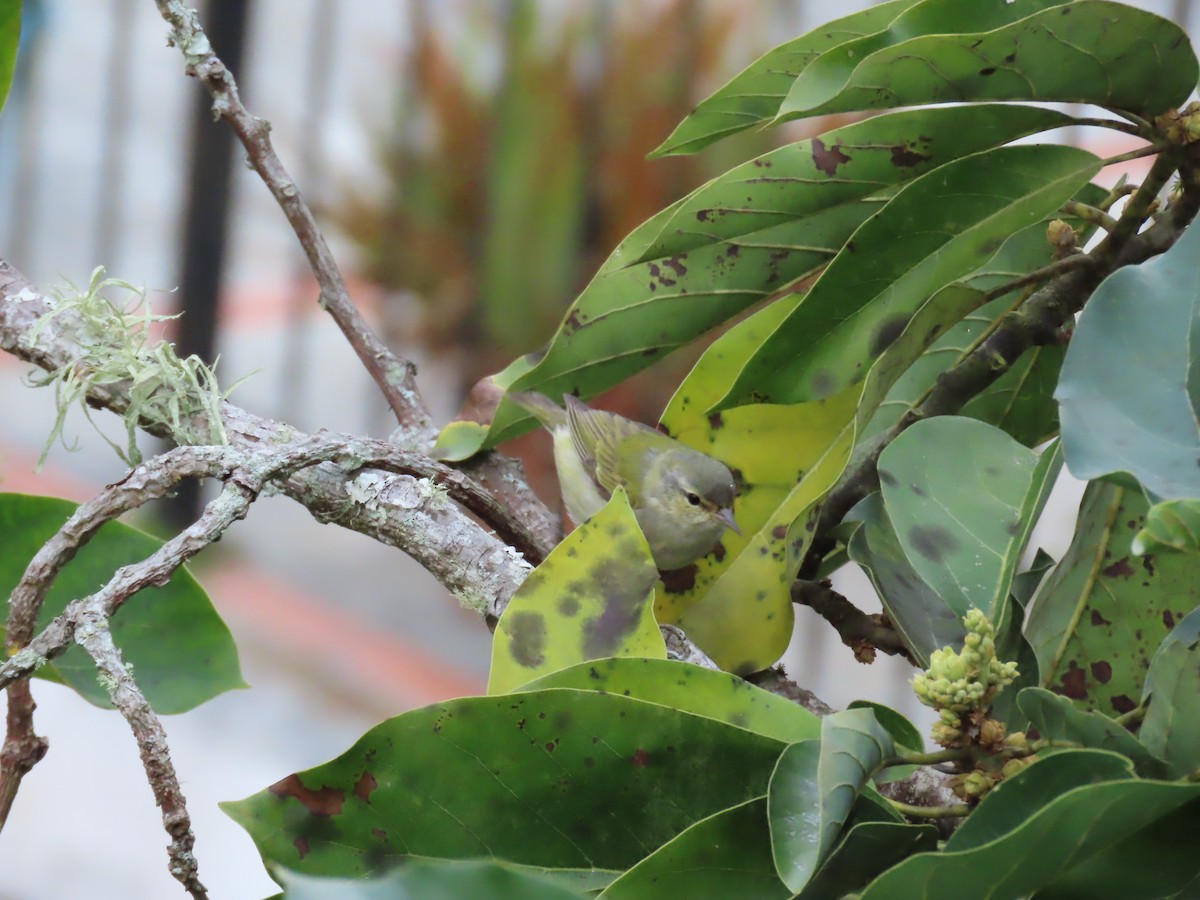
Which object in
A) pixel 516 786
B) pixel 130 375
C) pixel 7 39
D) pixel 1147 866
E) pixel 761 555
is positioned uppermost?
pixel 7 39

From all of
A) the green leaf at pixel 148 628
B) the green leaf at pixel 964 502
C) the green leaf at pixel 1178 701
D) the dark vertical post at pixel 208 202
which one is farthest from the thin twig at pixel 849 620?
the dark vertical post at pixel 208 202

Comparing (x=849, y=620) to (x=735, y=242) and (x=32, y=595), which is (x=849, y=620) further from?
(x=32, y=595)

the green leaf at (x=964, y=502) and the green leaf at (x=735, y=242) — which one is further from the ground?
the green leaf at (x=735, y=242)

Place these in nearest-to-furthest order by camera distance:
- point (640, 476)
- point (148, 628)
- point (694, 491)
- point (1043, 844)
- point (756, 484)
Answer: point (1043, 844) → point (148, 628) → point (756, 484) → point (694, 491) → point (640, 476)

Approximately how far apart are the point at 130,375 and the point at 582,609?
0.34 metres

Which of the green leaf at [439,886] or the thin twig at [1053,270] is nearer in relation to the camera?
the green leaf at [439,886]

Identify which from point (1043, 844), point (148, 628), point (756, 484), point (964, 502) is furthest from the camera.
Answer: point (756, 484)

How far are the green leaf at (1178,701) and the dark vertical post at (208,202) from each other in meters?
3.77

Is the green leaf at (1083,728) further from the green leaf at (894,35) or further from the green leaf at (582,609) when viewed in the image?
the green leaf at (894,35)

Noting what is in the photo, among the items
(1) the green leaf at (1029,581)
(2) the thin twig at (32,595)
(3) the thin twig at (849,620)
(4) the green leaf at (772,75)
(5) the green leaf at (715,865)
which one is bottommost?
(5) the green leaf at (715,865)

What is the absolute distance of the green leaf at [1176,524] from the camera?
40 centimetres

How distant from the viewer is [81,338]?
2.41ft

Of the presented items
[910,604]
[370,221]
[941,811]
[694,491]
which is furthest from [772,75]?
[370,221]

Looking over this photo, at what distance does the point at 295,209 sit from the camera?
84cm
